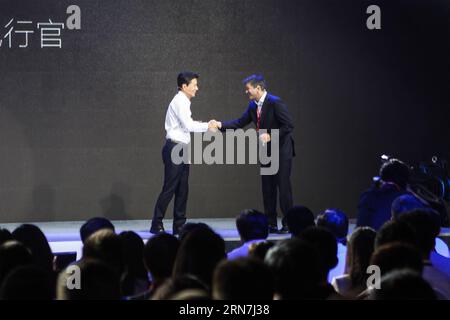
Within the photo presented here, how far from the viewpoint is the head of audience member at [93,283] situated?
238 centimetres

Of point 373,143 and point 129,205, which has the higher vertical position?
point 373,143

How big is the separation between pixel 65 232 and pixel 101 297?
444 cm

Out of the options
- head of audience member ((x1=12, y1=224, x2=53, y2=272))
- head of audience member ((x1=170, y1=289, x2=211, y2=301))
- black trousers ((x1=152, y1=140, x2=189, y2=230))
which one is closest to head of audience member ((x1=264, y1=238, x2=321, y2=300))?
head of audience member ((x1=170, y1=289, x2=211, y2=301))

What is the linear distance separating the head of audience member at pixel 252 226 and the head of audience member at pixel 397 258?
132cm

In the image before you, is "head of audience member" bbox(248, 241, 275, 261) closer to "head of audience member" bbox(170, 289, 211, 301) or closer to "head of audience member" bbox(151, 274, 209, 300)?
"head of audience member" bbox(151, 274, 209, 300)

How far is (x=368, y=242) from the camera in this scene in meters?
3.19

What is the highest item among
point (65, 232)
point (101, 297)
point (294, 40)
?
point (294, 40)

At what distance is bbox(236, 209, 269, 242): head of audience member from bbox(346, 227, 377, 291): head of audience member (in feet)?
2.67

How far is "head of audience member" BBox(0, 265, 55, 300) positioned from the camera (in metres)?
2.28

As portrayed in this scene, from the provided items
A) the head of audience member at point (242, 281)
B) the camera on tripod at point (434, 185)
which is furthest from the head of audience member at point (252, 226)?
the camera on tripod at point (434, 185)

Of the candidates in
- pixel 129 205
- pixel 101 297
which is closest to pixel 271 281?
pixel 101 297
